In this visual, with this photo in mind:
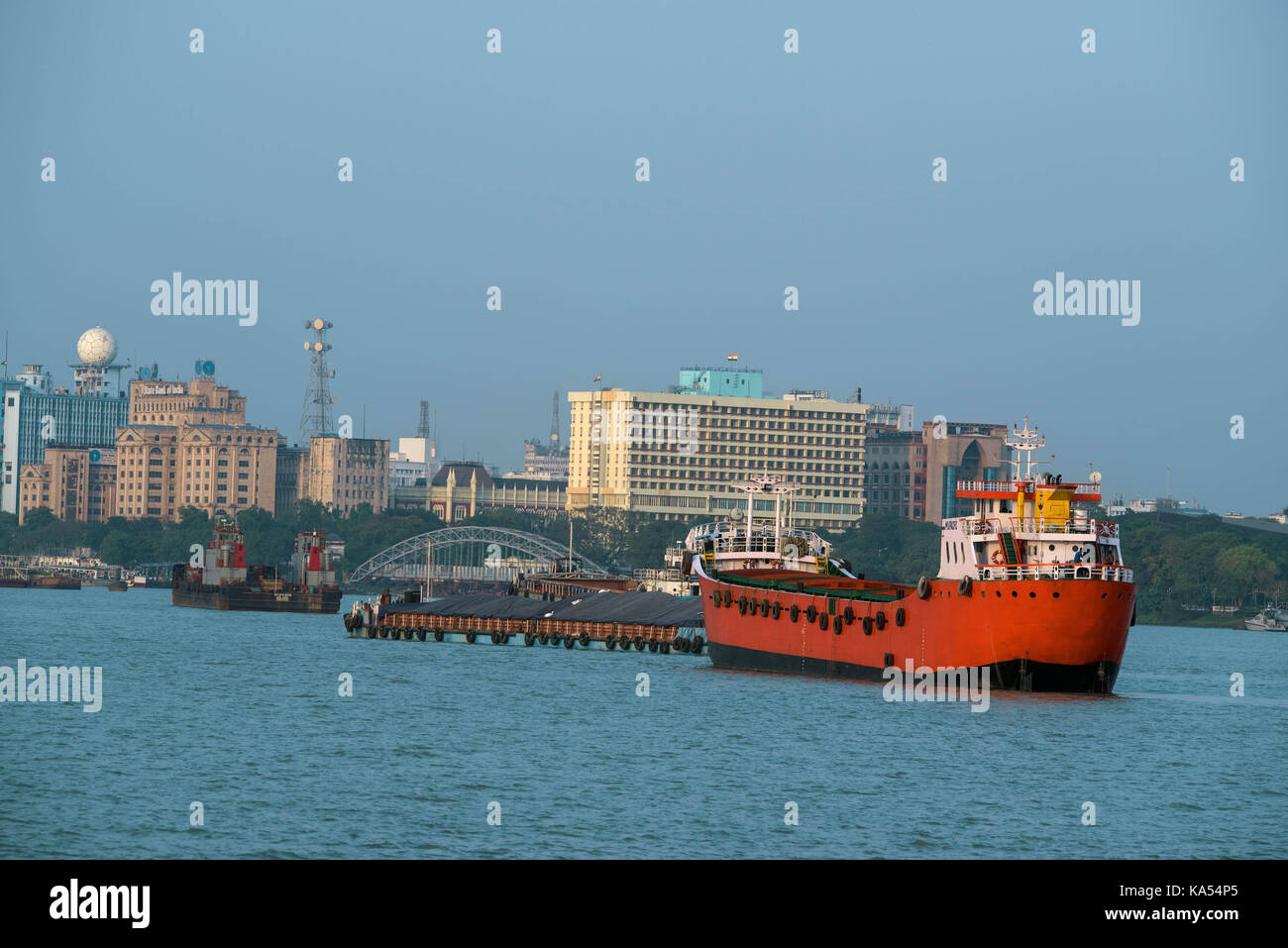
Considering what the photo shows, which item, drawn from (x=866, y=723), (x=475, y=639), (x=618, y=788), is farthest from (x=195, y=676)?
(x=475, y=639)

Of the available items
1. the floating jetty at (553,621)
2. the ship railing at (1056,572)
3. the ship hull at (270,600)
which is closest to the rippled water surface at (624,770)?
the ship railing at (1056,572)

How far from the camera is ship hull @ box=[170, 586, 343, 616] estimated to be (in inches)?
7283

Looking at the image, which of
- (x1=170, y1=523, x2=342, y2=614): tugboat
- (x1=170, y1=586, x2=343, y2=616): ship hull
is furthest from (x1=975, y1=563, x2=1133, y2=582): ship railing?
Result: (x1=170, y1=586, x2=343, y2=616): ship hull

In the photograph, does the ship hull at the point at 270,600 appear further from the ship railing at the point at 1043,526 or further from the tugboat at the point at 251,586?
the ship railing at the point at 1043,526

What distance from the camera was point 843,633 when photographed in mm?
76688

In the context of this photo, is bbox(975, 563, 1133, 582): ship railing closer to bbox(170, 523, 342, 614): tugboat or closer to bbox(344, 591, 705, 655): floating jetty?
bbox(344, 591, 705, 655): floating jetty

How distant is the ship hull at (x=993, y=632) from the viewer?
63812mm

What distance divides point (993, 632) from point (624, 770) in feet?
70.8

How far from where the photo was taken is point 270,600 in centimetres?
18638

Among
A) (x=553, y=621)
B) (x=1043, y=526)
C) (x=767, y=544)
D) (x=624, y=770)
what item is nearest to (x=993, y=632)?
(x=1043, y=526)

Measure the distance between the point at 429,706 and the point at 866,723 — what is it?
17209 mm

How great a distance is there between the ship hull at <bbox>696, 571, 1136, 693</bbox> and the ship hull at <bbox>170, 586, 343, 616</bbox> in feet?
373

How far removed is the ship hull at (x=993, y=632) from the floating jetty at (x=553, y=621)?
108 ft
